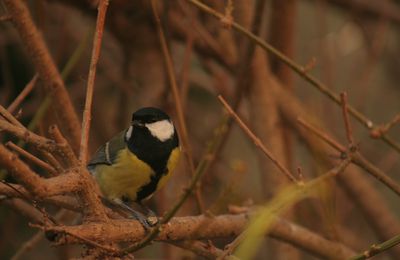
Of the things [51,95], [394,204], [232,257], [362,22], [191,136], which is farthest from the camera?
[394,204]

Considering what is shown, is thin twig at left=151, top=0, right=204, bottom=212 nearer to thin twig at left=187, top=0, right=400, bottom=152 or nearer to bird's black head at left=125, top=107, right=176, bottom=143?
bird's black head at left=125, top=107, right=176, bottom=143

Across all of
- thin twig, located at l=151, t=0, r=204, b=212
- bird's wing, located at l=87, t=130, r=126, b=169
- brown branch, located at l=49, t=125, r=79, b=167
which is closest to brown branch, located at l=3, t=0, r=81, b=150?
bird's wing, located at l=87, t=130, r=126, b=169

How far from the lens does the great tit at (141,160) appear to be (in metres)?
2.02

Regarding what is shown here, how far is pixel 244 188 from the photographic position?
10.8 feet

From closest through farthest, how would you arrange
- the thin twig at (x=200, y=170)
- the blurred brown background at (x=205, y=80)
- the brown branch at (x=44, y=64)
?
the thin twig at (x=200, y=170), the brown branch at (x=44, y=64), the blurred brown background at (x=205, y=80)

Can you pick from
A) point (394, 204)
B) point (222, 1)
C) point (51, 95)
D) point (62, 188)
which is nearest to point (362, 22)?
point (222, 1)

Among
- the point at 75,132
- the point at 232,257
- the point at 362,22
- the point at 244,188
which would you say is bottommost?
the point at 232,257

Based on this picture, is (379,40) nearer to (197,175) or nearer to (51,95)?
(51,95)

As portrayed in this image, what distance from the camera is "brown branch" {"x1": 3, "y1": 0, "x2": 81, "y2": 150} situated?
175cm

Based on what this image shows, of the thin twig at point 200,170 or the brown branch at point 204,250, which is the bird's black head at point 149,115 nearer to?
the brown branch at point 204,250

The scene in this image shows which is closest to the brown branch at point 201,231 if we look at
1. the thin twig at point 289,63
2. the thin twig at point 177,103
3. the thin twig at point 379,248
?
the thin twig at point 177,103

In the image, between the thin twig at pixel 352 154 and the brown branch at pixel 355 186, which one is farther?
the brown branch at pixel 355 186

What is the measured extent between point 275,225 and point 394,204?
262 centimetres

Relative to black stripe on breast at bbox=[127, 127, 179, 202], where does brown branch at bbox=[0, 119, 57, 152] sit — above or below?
below
